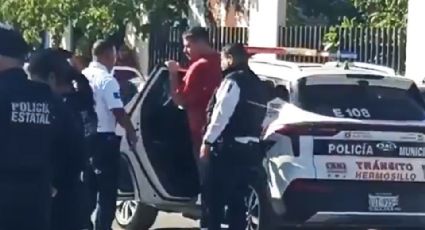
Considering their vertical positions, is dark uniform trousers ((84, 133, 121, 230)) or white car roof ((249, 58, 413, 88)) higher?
white car roof ((249, 58, 413, 88))

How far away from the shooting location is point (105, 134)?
10.6m

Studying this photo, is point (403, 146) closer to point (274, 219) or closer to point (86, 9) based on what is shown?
point (274, 219)

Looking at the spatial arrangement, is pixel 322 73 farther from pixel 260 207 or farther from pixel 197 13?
pixel 197 13

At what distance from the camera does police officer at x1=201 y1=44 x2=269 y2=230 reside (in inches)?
404

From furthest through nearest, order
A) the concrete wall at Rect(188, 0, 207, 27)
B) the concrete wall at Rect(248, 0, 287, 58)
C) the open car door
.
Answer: the concrete wall at Rect(188, 0, 207, 27) < the concrete wall at Rect(248, 0, 287, 58) < the open car door

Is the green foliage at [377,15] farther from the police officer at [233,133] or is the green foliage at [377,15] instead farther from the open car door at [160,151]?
the police officer at [233,133]

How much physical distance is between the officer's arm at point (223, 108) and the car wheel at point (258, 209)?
61 cm

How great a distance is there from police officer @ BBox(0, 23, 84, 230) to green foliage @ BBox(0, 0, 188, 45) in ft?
57.8

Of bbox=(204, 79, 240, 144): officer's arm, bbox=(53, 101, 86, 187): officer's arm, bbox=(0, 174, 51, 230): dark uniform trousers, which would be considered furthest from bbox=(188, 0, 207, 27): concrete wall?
bbox=(0, 174, 51, 230): dark uniform trousers

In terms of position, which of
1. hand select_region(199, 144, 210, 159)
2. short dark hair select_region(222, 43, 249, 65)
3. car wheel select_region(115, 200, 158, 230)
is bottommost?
car wheel select_region(115, 200, 158, 230)

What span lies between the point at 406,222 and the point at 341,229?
0.56 meters

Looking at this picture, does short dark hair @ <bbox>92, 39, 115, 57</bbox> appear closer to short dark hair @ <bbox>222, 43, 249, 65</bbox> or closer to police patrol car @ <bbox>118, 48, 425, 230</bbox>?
short dark hair @ <bbox>222, 43, 249, 65</bbox>

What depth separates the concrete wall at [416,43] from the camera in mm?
18594

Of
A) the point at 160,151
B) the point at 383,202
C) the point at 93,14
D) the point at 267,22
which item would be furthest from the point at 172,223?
the point at 93,14
